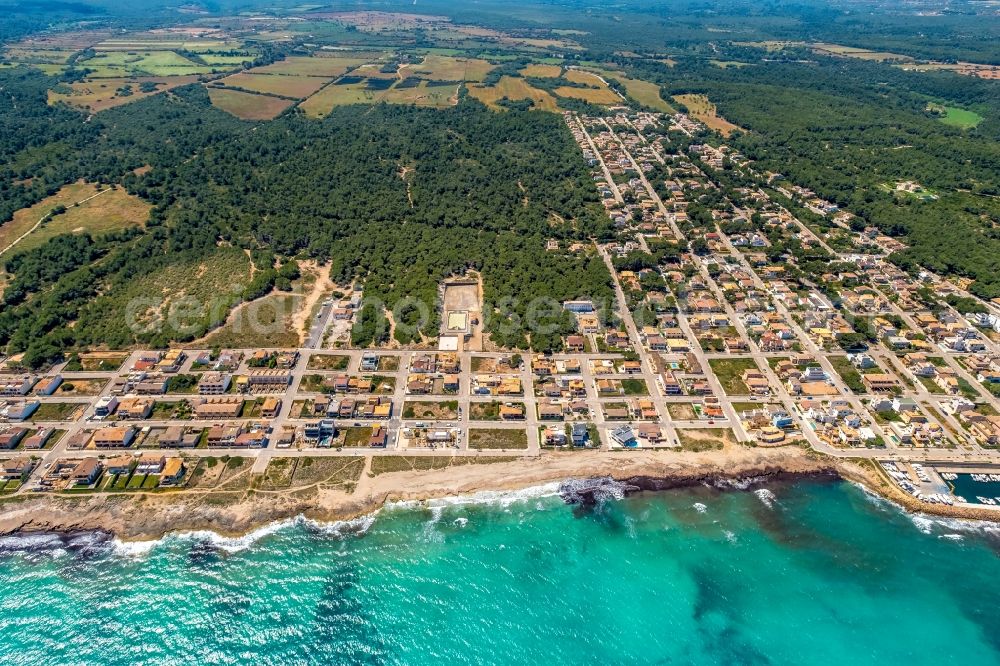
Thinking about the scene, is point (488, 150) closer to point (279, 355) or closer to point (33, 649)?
point (279, 355)

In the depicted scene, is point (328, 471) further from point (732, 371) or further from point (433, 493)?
point (732, 371)


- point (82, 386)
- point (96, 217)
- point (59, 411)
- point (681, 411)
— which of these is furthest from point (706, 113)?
point (59, 411)

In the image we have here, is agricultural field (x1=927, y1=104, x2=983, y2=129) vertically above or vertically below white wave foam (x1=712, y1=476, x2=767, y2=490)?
above

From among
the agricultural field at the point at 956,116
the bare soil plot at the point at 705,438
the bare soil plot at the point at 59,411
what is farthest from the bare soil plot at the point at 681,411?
the agricultural field at the point at 956,116

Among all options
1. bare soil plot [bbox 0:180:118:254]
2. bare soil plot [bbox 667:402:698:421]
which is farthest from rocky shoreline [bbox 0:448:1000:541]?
bare soil plot [bbox 0:180:118:254]

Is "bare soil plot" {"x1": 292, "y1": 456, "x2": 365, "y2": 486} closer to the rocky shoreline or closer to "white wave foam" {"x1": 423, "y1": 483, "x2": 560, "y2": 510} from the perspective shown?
the rocky shoreline

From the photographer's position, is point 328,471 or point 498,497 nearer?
point 498,497

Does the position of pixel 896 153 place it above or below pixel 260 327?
above
